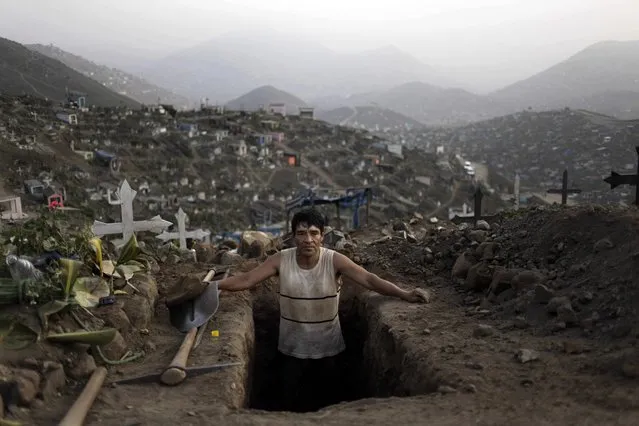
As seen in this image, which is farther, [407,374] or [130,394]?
[407,374]

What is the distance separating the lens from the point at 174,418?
3.27 metres

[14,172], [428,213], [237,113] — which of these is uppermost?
[237,113]

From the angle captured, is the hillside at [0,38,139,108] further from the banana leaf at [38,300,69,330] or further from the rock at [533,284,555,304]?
the rock at [533,284,555,304]

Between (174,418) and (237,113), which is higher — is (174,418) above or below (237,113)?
below

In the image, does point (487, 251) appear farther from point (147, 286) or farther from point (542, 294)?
point (147, 286)

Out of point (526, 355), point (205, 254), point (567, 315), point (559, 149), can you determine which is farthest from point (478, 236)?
point (559, 149)

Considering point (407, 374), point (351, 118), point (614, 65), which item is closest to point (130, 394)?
point (407, 374)

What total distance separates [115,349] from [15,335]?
755 mm

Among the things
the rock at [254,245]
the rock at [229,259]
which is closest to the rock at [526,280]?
the rock at [229,259]

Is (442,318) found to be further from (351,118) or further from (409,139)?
(351,118)

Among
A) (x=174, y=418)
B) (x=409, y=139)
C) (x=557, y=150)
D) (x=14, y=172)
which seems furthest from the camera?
(x=409, y=139)

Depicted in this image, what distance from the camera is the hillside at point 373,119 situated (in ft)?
568

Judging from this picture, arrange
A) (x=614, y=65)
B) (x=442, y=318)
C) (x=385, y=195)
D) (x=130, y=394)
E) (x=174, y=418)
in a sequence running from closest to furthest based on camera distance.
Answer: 1. (x=174, y=418)
2. (x=130, y=394)
3. (x=442, y=318)
4. (x=385, y=195)
5. (x=614, y=65)

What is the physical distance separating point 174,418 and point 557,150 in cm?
4666
